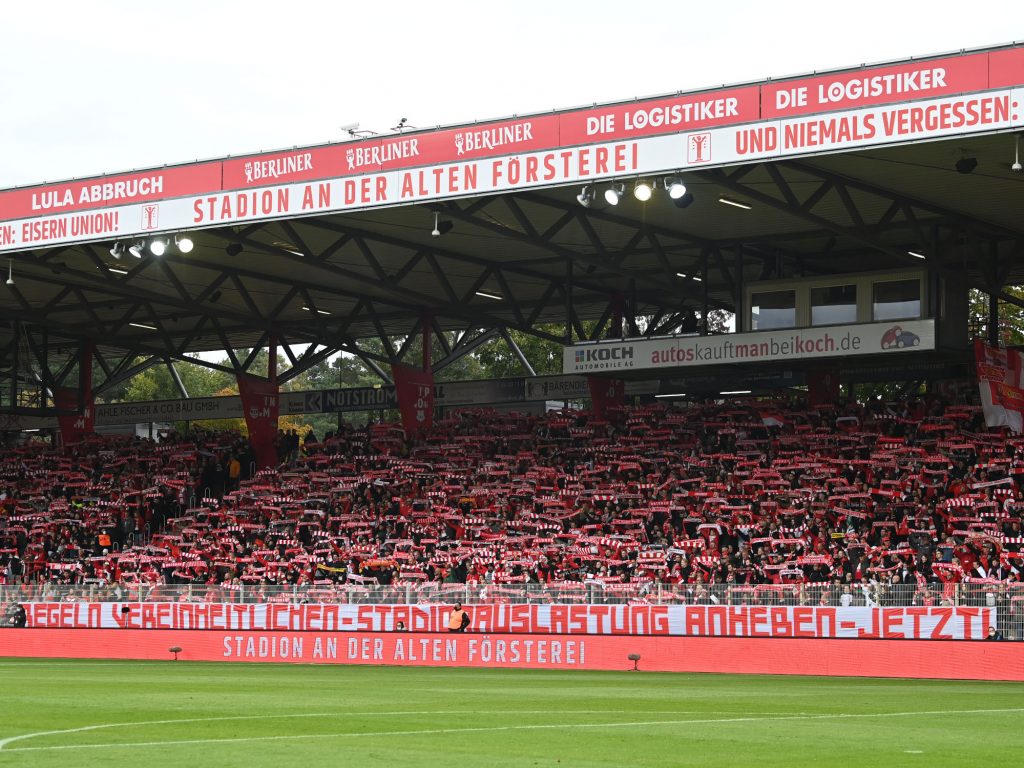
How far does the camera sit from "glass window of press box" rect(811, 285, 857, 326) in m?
34.0

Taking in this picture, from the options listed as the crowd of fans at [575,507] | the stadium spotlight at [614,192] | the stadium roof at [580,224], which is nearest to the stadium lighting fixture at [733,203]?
the stadium roof at [580,224]

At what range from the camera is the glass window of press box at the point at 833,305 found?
34.0 meters

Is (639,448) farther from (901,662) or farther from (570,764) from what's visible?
(570,764)

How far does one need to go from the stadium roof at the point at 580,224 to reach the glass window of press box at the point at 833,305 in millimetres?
1354

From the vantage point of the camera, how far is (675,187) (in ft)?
90.5

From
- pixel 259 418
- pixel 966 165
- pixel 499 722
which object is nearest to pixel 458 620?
pixel 966 165

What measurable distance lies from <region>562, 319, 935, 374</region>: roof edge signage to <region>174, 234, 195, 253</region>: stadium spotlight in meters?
9.30

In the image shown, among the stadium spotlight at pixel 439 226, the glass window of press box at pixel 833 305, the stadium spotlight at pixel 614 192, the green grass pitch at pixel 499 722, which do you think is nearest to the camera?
the green grass pitch at pixel 499 722

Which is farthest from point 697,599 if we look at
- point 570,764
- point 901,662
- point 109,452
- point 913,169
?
point 109,452

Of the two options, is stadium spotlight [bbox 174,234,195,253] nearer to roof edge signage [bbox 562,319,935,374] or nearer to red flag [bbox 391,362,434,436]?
roof edge signage [bbox 562,319,935,374]

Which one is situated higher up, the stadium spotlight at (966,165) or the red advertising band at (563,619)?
the stadium spotlight at (966,165)

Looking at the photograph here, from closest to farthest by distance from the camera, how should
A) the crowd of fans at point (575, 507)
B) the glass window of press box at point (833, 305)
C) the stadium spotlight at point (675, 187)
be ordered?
the stadium spotlight at point (675, 187)
the crowd of fans at point (575, 507)
the glass window of press box at point (833, 305)

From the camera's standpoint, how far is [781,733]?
1235 cm

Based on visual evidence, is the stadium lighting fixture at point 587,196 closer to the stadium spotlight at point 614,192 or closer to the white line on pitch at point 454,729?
the stadium spotlight at point 614,192
